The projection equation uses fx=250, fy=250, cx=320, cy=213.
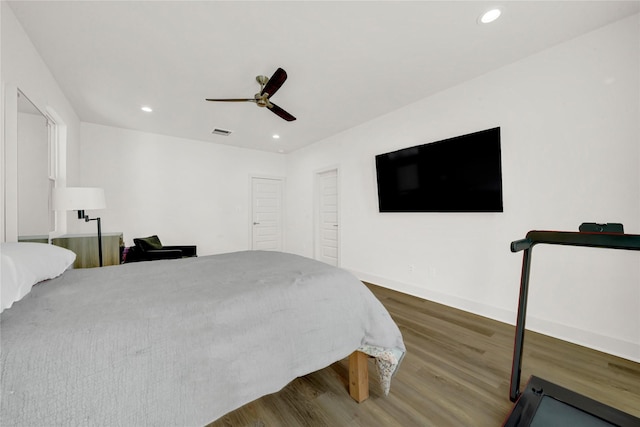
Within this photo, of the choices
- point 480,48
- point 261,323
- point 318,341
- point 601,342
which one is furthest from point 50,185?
point 601,342

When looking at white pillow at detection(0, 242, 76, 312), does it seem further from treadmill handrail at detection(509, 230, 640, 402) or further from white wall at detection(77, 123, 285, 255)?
white wall at detection(77, 123, 285, 255)

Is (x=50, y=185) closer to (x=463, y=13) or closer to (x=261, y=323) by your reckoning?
(x=261, y=323)

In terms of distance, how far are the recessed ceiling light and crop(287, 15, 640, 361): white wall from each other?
847 mm

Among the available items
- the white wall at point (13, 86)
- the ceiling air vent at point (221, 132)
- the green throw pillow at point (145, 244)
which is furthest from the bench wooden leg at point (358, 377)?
the ceiling air vent at point (221, 132)

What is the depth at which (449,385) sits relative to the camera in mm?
1665

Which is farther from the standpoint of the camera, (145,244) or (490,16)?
(145,244)

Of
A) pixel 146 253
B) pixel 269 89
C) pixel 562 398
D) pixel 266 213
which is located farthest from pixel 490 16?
pixel 266 213

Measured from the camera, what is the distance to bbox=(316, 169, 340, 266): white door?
4.93 m

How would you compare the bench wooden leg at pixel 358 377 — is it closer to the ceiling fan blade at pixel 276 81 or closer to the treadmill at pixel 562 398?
the treadmill at pixel 562 398

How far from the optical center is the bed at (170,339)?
0.76 metres

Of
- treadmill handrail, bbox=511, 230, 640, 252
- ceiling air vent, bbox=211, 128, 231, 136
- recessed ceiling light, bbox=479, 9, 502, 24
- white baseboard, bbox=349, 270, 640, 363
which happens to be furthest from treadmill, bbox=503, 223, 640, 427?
ceiling air vent, bbox=211, 128, 231, 136

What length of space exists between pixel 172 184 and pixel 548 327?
5667 mm

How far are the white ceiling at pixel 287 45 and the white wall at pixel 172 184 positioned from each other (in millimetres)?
956

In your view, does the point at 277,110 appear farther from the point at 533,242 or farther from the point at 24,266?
the point at 533,242
